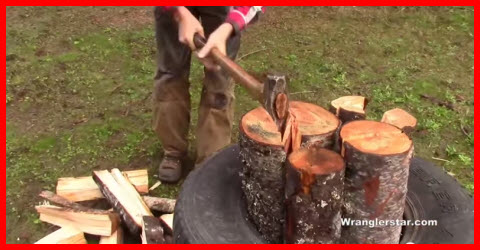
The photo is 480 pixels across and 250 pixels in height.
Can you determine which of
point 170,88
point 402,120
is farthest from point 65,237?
point 402,120

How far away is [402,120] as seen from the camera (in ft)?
9.36

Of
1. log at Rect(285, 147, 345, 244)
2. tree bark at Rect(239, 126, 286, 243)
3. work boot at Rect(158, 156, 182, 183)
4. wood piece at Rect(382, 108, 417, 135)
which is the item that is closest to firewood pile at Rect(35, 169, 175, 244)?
work boot at Rect(158, 156, 182, 183)

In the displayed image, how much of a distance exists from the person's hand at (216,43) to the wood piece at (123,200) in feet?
3.17

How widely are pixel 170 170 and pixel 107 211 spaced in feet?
2.10

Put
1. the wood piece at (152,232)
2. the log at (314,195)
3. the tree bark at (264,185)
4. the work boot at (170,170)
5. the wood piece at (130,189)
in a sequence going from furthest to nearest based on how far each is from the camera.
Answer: the work boot at (170,170) → the wood piece at (130,189) → the wood piece at (152,232) → the tree bark at (264,185) → the log at (314,195)

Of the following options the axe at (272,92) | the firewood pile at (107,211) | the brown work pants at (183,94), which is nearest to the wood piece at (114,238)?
the firewood pile at (107,211)

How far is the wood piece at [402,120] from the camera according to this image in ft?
9.26

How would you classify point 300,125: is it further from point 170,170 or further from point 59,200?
point 59,200

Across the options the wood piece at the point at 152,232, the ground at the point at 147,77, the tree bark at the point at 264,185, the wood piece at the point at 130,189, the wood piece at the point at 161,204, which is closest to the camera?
the tree bark at the point at 264,185

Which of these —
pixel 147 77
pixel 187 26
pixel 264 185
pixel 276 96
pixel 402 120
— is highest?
pixel 187 26

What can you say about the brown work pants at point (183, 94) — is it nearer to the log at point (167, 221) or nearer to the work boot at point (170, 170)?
the work boot at point (170, 170)

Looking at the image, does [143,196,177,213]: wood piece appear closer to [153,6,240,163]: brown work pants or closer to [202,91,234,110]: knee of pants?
[153,6,240,163]: brown work pants

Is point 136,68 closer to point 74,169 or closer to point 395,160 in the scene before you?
point 74,169

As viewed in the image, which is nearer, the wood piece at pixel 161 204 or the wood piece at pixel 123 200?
the wood piece at pixel 123 200
